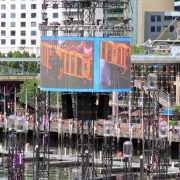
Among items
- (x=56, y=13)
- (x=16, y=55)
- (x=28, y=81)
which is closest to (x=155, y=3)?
(x=56, y=13)

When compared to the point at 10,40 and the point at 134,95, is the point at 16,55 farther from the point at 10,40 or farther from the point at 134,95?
the point at 134,95

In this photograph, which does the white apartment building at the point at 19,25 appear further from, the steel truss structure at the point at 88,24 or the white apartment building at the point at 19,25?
the steel truss structure at the point at 88,24

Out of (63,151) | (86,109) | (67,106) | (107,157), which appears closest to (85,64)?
(67,106)

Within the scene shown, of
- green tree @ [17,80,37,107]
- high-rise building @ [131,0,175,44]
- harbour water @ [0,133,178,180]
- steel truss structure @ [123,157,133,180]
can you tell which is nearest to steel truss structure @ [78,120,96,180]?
steel truss structure @ [123,157,133,180]

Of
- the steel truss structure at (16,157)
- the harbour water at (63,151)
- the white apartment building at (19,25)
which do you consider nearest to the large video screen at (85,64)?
the steel truss structure at (16,157)

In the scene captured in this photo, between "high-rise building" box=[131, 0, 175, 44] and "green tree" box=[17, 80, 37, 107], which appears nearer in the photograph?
"green tree" box=[17, 80, 37, 107]

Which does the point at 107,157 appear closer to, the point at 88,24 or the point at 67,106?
the point at 67,106

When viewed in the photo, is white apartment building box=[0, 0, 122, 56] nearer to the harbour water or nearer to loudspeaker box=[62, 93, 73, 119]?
the harbour water

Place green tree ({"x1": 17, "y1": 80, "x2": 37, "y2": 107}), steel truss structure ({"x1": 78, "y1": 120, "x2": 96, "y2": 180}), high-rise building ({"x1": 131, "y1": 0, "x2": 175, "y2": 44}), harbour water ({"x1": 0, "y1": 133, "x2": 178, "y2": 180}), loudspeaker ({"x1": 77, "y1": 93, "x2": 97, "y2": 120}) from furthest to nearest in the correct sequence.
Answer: high-rise building ({"x1": 131, "y1": 0, "x2": 175, "y2": 44}), green tree ({"x1": 17, "y1": 80, "x2": 37, "y2": 107}), harbour water ({"x1": 0, "y1": 133, "x2": 178, "y2": 180}), loudspeaker ({"x1": 77, "y1": 93, "x2": 97, "y2": 120}), steel truss structure ({"x1": 78, "y1": 120, "x2": 96, "y2": 180})

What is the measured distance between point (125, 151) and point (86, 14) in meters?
15.2

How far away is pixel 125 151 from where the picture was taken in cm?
7031

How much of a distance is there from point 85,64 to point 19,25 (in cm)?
11263

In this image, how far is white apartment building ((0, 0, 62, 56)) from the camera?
194 metres

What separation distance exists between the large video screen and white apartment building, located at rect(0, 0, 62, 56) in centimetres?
10972
